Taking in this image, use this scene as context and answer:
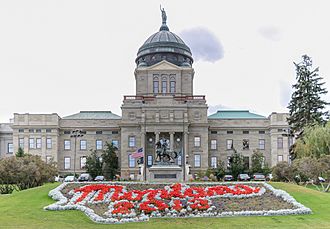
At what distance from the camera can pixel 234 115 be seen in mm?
82812

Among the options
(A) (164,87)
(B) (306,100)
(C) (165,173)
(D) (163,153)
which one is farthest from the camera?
(A) (164,87)

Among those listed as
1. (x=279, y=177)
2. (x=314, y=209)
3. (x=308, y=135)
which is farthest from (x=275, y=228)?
(x=308, y=135)

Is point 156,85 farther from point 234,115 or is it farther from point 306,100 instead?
point 306,100

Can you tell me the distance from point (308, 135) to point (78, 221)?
36.5 meters

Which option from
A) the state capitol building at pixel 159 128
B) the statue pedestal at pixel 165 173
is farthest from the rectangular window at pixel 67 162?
the statue pedestal at pixel 165 173

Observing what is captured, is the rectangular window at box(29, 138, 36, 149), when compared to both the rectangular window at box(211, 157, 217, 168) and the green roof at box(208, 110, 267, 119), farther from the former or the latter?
the green roof at box(208, 110, 267, 119)

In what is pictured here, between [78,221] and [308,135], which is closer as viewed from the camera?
[78,221]

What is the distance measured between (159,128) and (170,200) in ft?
140

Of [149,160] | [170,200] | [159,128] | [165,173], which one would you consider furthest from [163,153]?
[149,160]

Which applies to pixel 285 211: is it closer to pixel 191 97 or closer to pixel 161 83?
pixel 191 97

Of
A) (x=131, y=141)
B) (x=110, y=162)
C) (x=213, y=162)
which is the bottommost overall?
(x=213, y=162)

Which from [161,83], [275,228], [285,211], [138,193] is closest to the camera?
[275,228]

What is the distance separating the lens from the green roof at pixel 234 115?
3196 inches

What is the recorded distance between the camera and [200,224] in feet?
75.1
